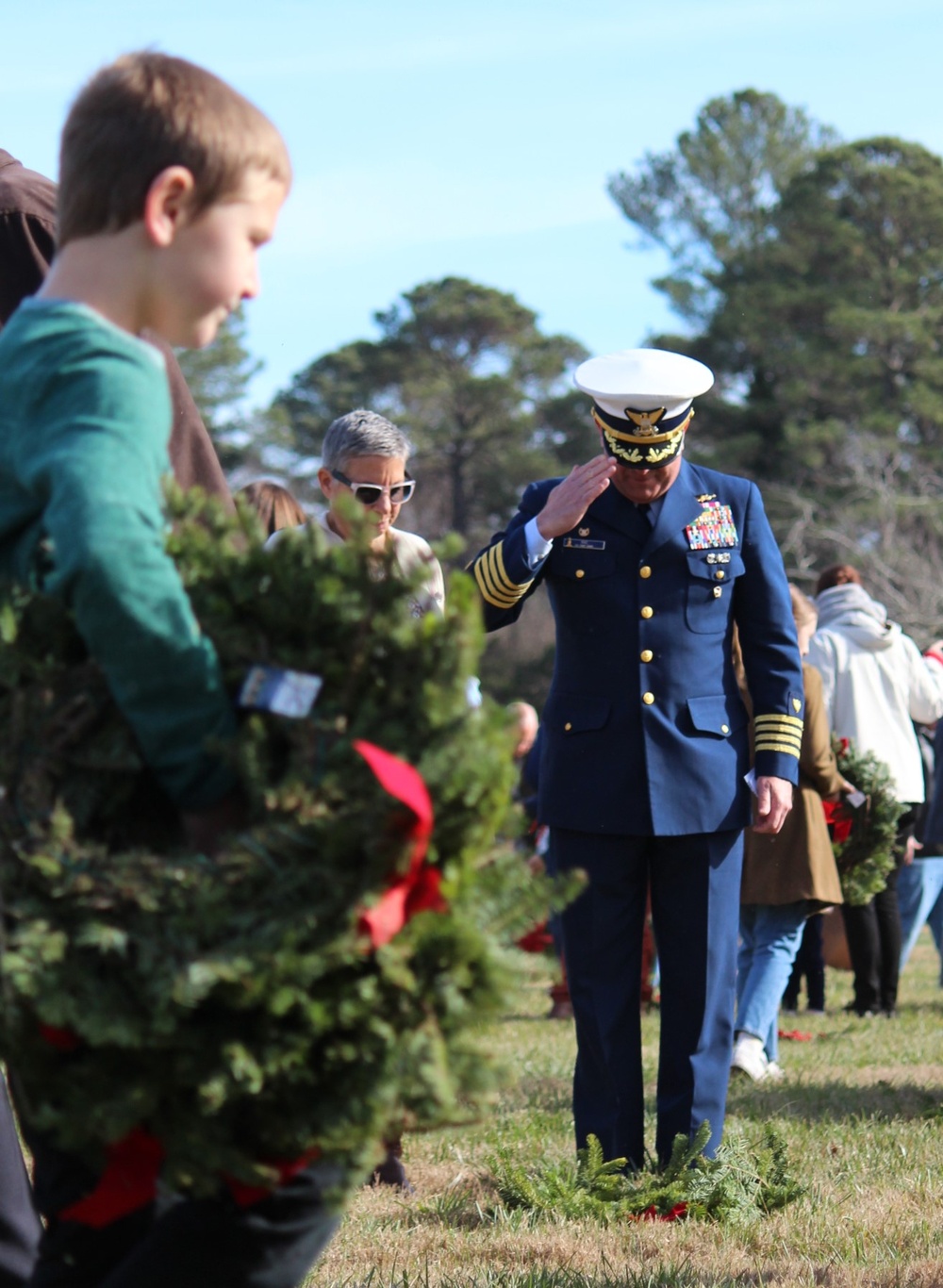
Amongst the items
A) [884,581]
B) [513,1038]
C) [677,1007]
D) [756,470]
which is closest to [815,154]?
[756,470]

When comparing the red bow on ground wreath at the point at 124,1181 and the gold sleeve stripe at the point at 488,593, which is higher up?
the red bow on ground wreath at the point at 124,1181

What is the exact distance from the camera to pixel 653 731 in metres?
4.64

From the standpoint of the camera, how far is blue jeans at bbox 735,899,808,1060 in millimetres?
7320

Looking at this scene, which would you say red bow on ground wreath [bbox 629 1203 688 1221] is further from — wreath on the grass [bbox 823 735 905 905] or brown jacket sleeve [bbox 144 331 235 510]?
wreath on the grass [bbox 823 735 905 905]

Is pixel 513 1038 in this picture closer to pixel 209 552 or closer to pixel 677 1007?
pixel 677 1007

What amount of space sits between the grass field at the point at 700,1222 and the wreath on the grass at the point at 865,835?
5.06 ft

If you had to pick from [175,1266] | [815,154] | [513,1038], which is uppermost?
[175,1266]

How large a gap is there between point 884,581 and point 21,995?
35.4 meters

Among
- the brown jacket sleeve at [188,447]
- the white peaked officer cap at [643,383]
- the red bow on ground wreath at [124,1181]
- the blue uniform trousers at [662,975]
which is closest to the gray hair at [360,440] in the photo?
the white peaked officer cap at [643,383]

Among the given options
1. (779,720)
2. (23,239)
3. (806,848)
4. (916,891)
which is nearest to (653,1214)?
(779,720)

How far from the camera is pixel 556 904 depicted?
213 centimetres

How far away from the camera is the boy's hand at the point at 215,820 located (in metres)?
2.17

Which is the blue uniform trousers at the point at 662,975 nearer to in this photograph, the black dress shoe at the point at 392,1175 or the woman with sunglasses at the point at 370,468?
the black dress shoe at the point at 392,1175

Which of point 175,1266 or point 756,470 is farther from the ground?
point 175,1266
